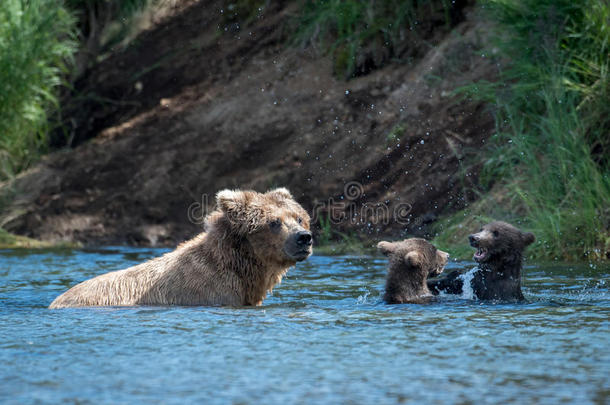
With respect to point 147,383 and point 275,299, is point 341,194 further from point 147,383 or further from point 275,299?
point 147,383

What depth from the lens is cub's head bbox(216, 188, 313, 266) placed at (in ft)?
25.1

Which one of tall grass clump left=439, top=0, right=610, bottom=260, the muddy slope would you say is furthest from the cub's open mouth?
the muddy slope

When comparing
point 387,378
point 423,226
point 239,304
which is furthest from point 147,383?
point 423,226

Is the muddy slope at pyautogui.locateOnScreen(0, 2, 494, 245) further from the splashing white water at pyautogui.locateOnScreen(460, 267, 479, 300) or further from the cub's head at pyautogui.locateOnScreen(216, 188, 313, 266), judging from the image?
the cub's head at pyautogui.locateOnScreen(216, 188, 313, 266)

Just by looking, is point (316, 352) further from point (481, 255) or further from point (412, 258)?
point (481, 255)

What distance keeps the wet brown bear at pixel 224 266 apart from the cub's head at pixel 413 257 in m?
0.89

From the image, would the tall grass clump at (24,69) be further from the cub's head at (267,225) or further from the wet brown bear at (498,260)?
the wet brown bear at (498,260)

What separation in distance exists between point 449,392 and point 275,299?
4.14 meters

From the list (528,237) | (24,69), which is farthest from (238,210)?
(24,69)

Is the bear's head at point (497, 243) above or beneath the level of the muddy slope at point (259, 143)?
beneath

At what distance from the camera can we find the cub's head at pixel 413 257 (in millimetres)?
8070

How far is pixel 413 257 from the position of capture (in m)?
7.97

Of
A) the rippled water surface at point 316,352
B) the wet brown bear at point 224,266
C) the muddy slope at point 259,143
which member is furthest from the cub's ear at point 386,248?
the muddy slope at point 259,143

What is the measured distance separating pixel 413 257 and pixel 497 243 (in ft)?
2.59
